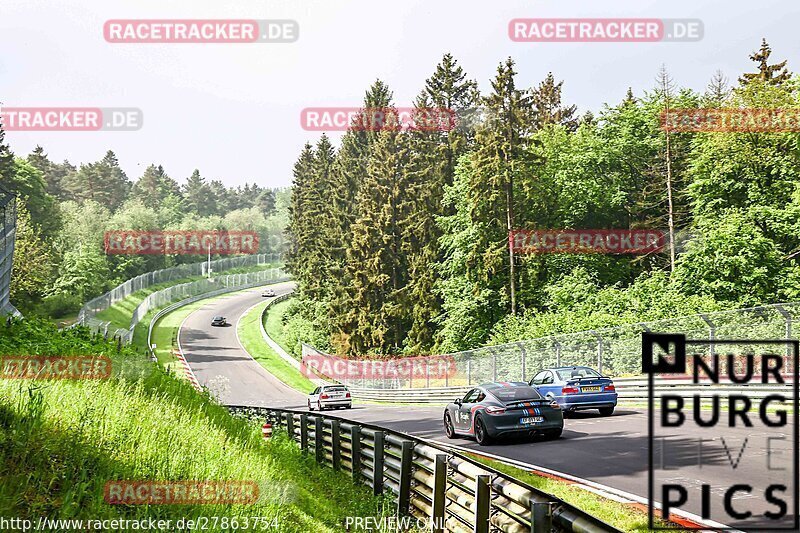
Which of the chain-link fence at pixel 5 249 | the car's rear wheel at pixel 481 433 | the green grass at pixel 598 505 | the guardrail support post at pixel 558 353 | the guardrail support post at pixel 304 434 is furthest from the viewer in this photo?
the guardrail support post at pixel 558 353

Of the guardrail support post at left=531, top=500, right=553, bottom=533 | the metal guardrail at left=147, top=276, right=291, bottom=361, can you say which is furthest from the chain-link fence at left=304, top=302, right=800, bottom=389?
the metal guardrail at left=147, top=276, right=291, bottom=361

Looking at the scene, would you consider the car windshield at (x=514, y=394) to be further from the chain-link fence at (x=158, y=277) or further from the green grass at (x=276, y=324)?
the green grass at (x=276, y=324)

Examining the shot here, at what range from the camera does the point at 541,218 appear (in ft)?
179

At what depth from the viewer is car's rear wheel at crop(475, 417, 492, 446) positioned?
16.8m

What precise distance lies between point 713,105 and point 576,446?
4309cm

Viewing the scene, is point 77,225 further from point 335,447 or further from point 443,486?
point 443,486

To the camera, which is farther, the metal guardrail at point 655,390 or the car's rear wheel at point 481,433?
the metal guardrail at point 655,390

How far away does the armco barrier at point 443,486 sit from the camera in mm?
6227

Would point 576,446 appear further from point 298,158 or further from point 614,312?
point 298,158

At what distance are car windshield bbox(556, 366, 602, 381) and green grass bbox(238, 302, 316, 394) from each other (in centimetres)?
4061

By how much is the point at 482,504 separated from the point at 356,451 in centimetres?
601

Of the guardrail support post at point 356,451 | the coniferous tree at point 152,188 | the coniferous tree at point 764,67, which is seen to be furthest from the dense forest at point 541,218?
the coniferous tree at point 152,188

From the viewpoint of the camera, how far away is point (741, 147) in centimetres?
4494

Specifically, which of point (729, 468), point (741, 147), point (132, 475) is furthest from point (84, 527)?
point (741, 147)
